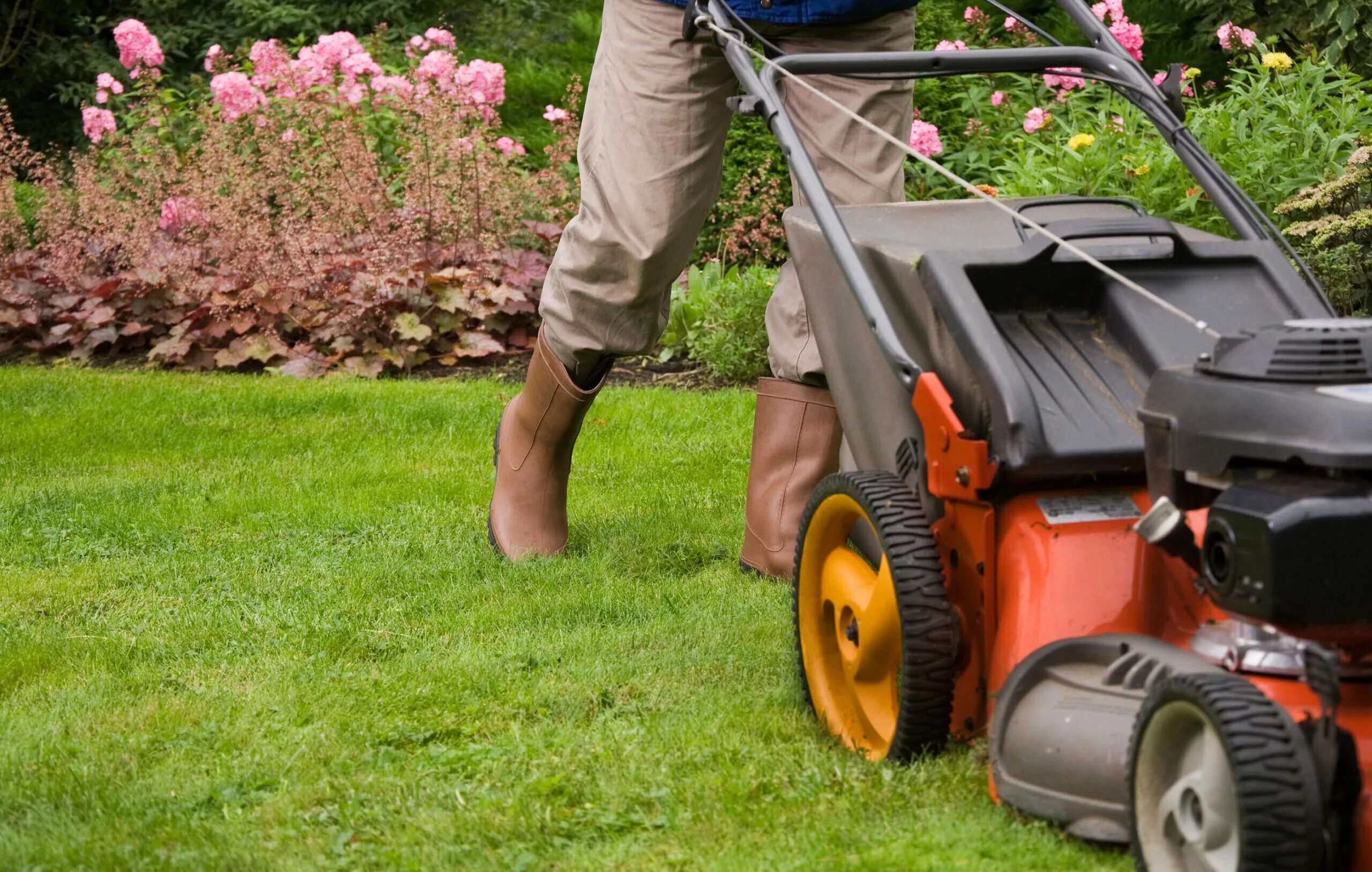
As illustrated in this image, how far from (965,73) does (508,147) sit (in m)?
4.63

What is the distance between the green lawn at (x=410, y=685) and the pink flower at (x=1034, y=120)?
194cm

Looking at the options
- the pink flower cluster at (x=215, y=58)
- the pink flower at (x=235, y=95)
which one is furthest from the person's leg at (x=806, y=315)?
the pink flower cluster at (x=215, y=58)

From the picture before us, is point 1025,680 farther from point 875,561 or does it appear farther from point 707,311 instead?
point 707,311

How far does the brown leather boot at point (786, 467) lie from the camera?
295 centimetres

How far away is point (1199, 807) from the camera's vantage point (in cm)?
144

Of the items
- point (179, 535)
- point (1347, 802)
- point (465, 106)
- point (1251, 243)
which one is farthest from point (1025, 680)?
point (465, 106)

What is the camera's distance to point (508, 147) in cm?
669

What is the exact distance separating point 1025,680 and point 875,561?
393 millimetres

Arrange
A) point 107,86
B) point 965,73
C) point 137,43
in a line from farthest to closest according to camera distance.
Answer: point 107,86, point 137,43, point 965,73

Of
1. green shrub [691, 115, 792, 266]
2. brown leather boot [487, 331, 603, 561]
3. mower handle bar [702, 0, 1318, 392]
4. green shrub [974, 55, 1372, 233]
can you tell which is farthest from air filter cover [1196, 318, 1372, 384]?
green shrub [691, 115, 792, 266]

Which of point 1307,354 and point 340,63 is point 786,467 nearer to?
point 1307,354

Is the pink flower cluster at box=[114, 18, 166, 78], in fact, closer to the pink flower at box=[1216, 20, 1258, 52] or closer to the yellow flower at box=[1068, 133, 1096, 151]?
the yellow flower at box=[1068, 133, 1096, 151]

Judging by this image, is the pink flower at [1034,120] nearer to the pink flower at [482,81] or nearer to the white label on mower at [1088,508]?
the pink flower at [482,81]

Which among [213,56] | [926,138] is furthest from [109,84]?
[926,138]
